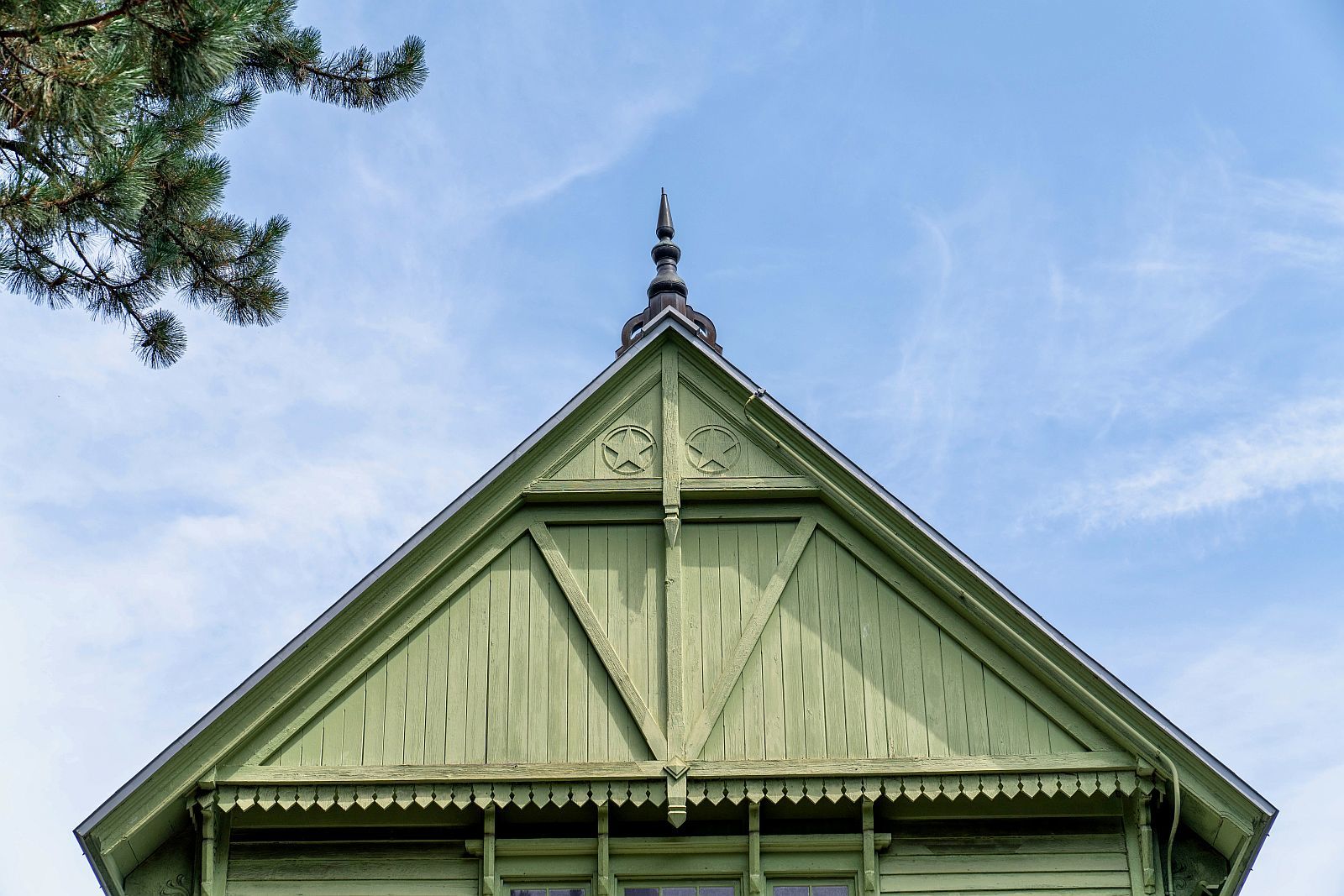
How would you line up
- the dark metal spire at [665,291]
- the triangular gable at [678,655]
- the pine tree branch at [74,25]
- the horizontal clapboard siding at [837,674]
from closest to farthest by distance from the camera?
the pine tree branch at [74,25] < the triangular gable at [678,655] < the horizontal clapboard siding at [837,674] < the dark metal spire at [665,291]

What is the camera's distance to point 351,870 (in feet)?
35.3

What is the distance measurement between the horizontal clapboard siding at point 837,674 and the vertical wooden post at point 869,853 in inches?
15.0

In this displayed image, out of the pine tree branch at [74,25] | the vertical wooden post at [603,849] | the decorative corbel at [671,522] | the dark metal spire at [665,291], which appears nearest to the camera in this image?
the pine tree branch at [74,25]

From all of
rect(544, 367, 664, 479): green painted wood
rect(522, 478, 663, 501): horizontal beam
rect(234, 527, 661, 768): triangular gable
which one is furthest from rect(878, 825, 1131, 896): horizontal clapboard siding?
rect(544, 367, 664, 479): green painted wood

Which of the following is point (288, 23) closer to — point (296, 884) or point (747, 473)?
point (747, 473)

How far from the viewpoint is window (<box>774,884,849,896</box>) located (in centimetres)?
1070

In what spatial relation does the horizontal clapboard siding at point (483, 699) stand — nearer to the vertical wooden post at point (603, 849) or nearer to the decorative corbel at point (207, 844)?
the vertical wooden post at point (603, 849)

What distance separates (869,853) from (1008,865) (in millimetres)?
946

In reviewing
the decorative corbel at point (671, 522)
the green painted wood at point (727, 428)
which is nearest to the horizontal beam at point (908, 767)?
the decorative corbel at point (671, 522)

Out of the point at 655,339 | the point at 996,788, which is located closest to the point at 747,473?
the point at 655,339

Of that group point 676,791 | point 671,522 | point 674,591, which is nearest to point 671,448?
point 671,522

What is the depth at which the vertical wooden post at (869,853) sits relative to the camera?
34.7 feet

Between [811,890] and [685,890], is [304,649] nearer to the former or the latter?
[685,890]

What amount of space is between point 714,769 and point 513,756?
4.50ft
